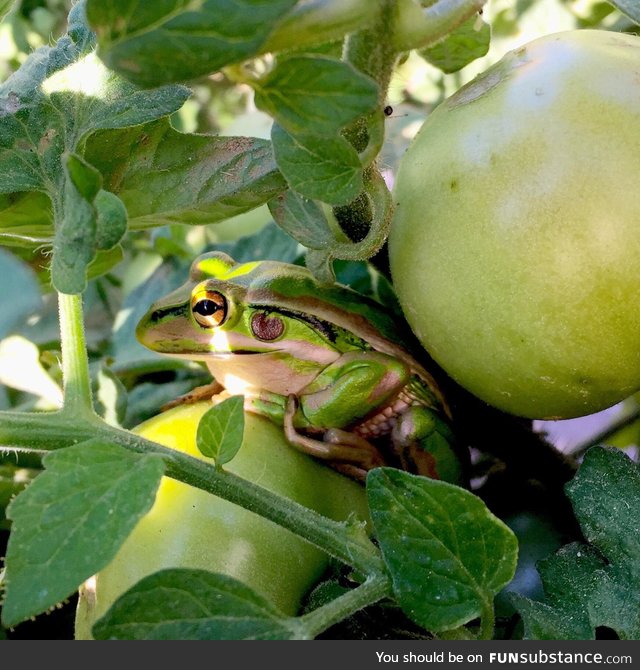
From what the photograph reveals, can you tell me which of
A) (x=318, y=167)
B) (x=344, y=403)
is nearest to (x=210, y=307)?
(x=344, y=403)

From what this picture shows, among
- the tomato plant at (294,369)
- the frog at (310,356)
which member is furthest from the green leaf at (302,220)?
the frog at (310,356)

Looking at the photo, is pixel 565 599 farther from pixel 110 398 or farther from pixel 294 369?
pixel 110 398

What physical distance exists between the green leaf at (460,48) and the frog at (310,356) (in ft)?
0.60

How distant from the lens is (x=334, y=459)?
57 cm

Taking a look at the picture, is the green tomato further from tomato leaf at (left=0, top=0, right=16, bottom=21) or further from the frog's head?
tomato leaf at (left=0, top=0, right=16, bottom=21)

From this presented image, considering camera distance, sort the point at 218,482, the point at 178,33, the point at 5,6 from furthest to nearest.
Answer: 1. the point at 5,6
2. the point at 218,482
3. the point at 178,33

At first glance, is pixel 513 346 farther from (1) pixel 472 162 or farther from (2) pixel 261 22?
(2) pixel 261 22

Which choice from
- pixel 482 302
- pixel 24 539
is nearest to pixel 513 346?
pixel 482 302

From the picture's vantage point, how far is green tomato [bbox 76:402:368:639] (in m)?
0.50

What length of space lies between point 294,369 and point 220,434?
0.73 feet

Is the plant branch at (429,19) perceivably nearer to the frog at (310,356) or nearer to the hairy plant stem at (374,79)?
the hairy plant stem at (374,79)

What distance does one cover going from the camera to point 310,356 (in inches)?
25.3

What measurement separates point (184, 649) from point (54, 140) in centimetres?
32

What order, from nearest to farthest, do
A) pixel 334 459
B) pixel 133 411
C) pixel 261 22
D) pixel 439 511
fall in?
pixel 261 22 → pixel 439 511 → pixel 334 459 → pixel 133 411
